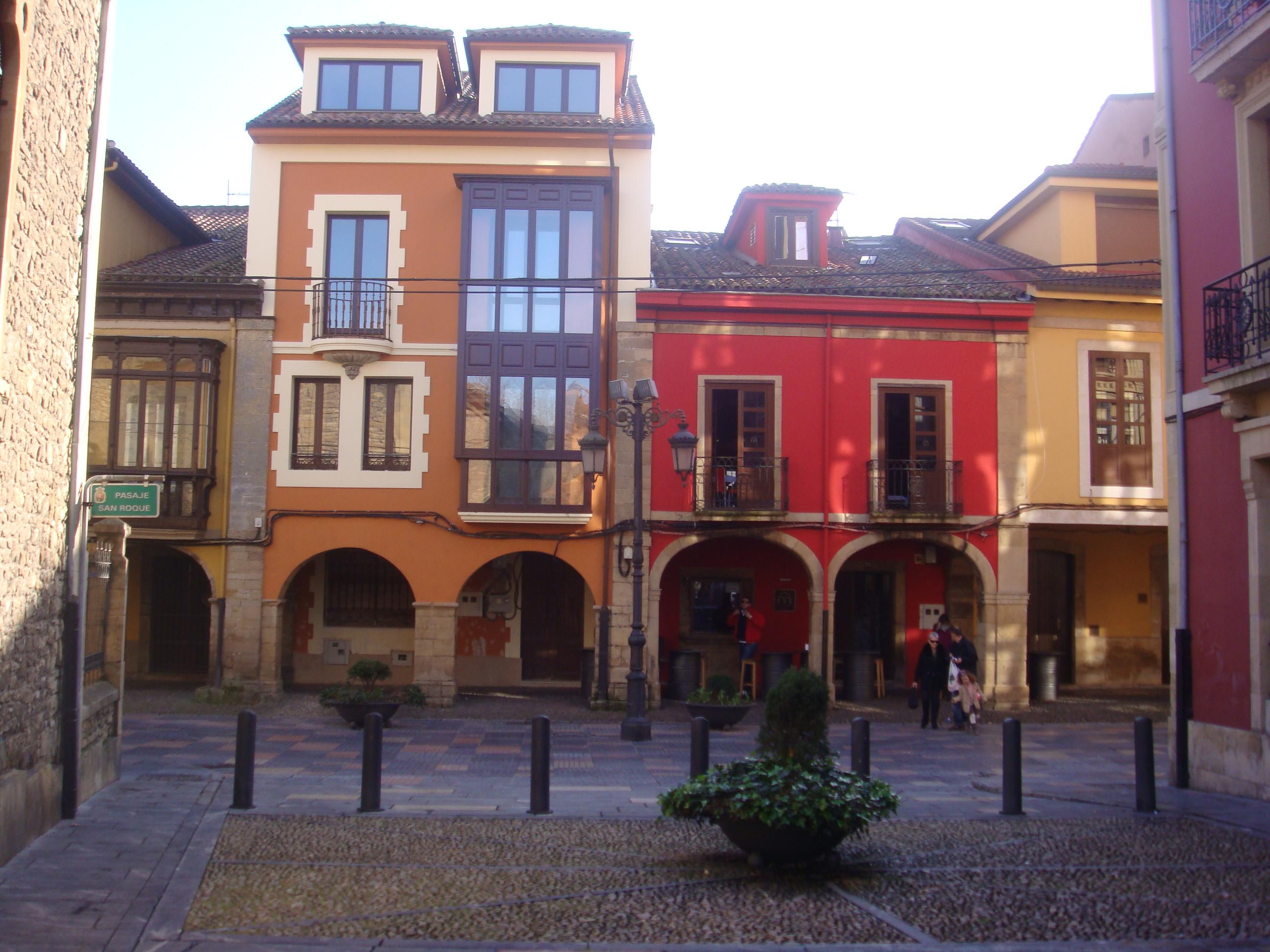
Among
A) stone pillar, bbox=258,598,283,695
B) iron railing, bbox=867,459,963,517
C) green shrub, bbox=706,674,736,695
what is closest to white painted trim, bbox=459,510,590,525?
stone pillar, bbox=258,598,283,695

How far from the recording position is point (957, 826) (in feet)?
30.4

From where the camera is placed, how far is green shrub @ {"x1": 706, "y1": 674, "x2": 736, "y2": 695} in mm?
16250

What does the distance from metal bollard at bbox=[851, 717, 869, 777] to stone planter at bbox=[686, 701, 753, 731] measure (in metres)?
5.30

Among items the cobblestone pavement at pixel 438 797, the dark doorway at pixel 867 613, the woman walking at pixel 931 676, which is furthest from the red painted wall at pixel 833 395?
the cobblestone pavement at pixel 438 797

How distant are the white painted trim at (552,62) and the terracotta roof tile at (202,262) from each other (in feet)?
17.8

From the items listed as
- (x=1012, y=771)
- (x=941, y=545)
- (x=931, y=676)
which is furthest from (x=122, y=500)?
(x=941, y=545)

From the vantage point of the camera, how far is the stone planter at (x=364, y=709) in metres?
16.0

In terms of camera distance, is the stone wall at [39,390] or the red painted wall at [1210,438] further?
the red painted wall at [1210,438]

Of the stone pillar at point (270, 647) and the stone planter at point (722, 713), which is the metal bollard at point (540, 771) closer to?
the stone planter at point (722, 713)

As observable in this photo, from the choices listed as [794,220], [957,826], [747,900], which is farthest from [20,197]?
[794,220]

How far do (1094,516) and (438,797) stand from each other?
1361 cm

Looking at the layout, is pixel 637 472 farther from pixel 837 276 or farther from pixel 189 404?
pixel 189 404

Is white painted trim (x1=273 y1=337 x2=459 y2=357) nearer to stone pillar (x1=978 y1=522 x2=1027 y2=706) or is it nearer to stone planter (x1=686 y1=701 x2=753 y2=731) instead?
stone planter (x1=686 y1=701 x2=753 y2=731)

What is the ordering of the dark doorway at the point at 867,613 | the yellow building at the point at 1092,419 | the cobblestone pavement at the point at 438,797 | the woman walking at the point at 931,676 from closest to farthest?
the cobblestone pavement at the point at 438,797 → the woman walking at the point at 931,676 → the yellow building at the point at 1092,419 → the dark doorway at the point at 867,613
